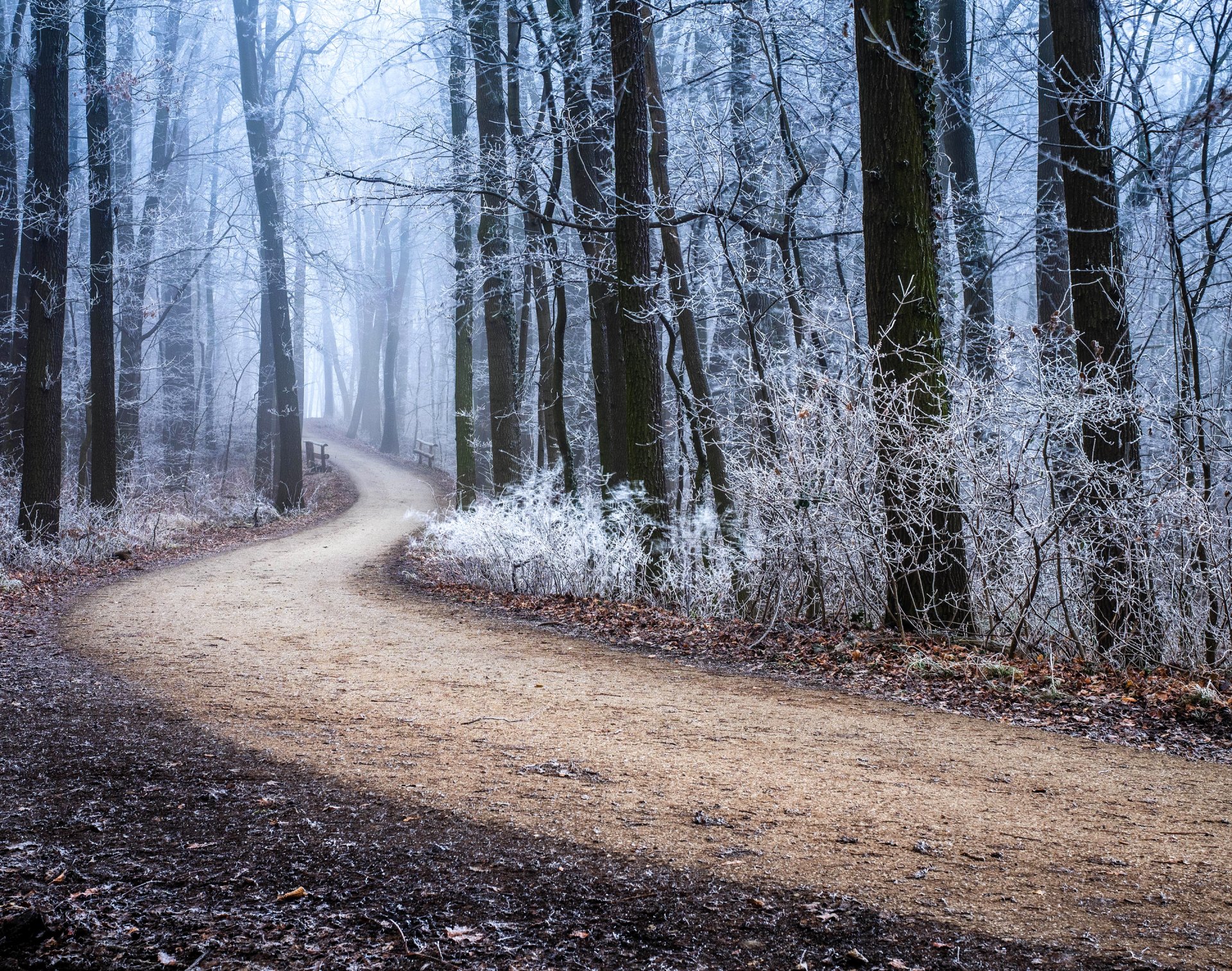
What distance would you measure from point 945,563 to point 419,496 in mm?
21151

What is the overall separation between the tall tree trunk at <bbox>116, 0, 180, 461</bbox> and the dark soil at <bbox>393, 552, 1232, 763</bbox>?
1664 centimetres

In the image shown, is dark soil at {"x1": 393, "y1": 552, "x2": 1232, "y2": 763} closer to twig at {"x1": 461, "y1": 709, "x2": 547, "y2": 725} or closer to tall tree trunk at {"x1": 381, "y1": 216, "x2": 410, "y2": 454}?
twig at {"x1": 461, "y1": 709, "x2": 547, "y2": 725}

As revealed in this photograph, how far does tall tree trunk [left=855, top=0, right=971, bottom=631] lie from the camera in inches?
287

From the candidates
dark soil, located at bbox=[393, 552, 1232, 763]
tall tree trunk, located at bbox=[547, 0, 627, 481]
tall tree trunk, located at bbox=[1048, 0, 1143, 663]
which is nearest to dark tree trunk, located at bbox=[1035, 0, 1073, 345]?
tall tree trunk, located at bbox=[1048, 0, 1143, 663]

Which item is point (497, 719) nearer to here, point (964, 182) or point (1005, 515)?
point (1005, 515)

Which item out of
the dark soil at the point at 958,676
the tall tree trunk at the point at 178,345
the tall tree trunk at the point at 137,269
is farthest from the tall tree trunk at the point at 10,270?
the dark soil at the point at 958,676

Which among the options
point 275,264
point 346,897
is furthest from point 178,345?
point 346,897

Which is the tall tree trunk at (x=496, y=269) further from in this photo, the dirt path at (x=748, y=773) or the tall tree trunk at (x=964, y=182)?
the dirt path at (x=748, y=773)

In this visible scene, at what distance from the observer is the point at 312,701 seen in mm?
5715

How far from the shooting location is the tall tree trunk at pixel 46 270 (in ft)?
42.9

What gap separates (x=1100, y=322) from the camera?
303 inches

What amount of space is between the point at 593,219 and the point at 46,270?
28.2 ft

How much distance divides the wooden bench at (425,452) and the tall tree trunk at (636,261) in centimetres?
2611

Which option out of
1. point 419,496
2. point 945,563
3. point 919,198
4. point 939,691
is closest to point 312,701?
point 939,691
